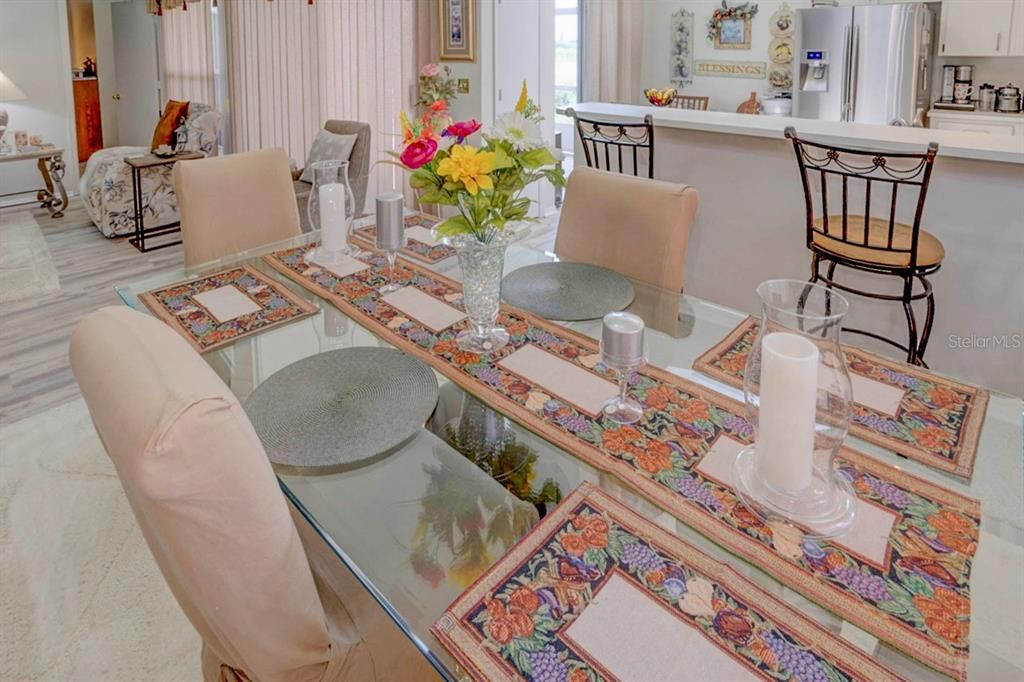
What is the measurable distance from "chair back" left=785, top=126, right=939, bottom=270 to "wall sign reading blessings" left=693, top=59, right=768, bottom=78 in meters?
4.01

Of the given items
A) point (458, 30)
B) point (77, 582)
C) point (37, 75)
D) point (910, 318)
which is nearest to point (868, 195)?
point (910, 318)

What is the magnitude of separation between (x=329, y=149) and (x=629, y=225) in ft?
10.3

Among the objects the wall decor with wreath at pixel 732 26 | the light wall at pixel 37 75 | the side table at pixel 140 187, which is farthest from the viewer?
the wall decor with wreath at pixel 732 26

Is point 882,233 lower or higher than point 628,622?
higher

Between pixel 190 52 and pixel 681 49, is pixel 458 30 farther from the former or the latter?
pixel 190 52

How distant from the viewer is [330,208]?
202 cm

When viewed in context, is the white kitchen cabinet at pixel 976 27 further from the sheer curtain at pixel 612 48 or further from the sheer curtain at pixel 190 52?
the sheer curtain at pixel 190 52

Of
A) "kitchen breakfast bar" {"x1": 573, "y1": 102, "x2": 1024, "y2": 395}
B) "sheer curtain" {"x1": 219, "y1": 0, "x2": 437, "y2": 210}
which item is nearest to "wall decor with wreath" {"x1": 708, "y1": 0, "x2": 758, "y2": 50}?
"sheer curtain" {"x1": 219, "y1": 0, "x2": 437, "y2": 210}

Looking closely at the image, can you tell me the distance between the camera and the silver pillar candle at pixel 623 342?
1140mm

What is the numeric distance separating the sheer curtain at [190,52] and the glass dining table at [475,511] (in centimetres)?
584

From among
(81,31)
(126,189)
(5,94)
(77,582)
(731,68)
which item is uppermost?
(81,31)

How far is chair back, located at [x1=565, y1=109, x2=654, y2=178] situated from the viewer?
114 inches

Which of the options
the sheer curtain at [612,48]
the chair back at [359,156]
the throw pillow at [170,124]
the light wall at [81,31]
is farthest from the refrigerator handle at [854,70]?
the light wall at [81,31]

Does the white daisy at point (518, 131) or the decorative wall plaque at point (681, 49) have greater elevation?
the decorative wall plaque at point (681, 49)
